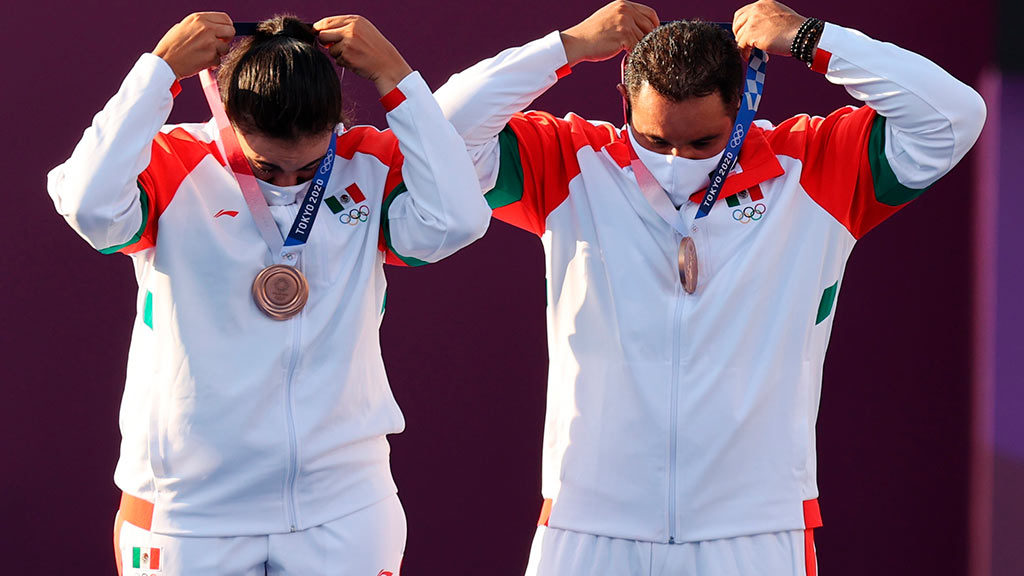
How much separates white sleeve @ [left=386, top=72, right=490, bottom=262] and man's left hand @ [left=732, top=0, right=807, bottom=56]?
1.97ft

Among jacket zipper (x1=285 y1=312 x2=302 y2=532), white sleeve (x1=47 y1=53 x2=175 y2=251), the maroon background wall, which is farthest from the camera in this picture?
the maroon background wall

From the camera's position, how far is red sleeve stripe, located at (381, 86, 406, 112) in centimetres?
234

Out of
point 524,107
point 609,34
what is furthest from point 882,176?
point 524,107

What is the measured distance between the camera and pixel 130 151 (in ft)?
7.07

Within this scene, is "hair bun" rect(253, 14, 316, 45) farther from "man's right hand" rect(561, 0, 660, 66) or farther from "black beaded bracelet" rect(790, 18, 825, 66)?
"black beaded bracelet" rect(790, 18, 825, 66)

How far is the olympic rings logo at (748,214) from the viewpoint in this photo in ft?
7.89

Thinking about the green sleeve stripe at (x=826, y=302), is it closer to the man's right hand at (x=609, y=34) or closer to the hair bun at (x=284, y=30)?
the man's right hand at (x=609, y=34)

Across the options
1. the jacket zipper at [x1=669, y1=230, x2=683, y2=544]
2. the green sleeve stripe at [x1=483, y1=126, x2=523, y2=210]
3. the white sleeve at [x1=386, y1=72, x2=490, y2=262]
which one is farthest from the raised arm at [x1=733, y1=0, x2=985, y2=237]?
the white sleeve at [x1=386, y1=72, x2=490, y2=262]

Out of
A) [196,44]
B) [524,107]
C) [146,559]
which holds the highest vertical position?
[196,44]

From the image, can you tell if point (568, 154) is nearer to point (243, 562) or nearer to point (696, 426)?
point (696, 426)

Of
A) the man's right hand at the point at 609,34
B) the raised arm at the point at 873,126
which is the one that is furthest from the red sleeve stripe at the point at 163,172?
the raised arm at the point at 873,126

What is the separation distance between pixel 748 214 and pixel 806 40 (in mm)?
357

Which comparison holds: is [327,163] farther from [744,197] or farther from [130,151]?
[744,197]

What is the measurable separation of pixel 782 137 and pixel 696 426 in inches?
23.5
